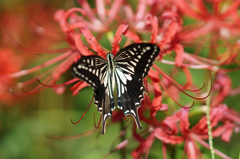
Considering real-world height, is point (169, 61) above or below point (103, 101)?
above

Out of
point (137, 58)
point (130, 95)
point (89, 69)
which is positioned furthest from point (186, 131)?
point (89, 69)

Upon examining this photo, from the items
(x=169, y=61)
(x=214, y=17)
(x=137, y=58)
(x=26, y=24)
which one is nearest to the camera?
(x=137, y=58)

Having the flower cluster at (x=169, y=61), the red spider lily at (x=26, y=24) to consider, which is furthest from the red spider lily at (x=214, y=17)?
the red spider lily at (x=26, y=24)

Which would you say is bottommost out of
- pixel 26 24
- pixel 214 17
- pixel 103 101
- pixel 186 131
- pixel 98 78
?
pixel 186 131

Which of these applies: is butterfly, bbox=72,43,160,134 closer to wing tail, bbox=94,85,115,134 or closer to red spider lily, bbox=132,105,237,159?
wing tail, bbox=94,85,115,134

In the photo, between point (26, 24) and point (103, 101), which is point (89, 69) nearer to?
point (103, 101)

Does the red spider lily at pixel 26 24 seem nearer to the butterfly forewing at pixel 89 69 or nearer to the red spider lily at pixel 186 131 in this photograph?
the butterfly forewing at pixel 89 69

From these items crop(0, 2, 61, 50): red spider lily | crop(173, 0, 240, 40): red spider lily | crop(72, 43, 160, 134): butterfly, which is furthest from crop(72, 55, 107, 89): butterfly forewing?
crop(0, 2, 61, 50): red spider lily

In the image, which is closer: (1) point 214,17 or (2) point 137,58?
(2) point 137,58

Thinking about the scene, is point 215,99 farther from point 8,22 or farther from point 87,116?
point 8,22
